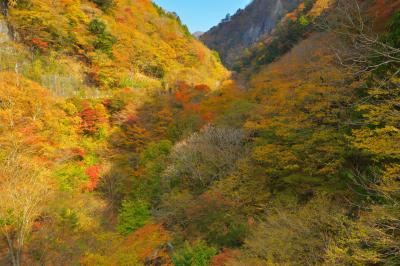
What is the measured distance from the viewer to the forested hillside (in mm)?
Answer: 7962

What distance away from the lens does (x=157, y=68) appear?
44.1 meters

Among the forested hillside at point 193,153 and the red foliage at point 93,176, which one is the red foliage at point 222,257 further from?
the red foliage at point 93,176

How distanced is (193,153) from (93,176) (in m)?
10.4

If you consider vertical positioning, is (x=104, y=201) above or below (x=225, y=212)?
above

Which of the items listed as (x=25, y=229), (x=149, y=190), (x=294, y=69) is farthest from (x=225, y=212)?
(x=294, y=69)

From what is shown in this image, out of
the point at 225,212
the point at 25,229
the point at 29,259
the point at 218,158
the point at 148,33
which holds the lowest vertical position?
the point at 225,212

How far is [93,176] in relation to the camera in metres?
24.5

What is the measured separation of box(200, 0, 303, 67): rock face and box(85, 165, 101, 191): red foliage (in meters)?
83.5

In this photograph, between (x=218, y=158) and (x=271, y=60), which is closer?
(x=218, y=158)

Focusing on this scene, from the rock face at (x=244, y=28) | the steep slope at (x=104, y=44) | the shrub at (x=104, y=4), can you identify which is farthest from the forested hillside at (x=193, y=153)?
the rock face at (x=244, y=28)

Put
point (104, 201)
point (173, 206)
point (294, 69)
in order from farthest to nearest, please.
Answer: point (294, 69) → point (104, 201) → point (173, 206)

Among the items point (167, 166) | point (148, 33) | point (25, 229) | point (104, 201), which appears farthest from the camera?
point (148, 33)

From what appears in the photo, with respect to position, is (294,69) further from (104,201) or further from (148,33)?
(148,33)

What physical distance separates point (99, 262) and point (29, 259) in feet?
15.1
